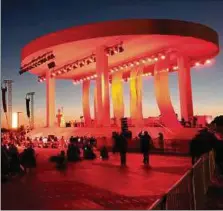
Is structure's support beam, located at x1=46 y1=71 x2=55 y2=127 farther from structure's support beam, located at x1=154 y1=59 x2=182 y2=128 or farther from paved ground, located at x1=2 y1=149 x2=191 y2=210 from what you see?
paved ground, located at x1=2 y1=149 x2=191 y2=210

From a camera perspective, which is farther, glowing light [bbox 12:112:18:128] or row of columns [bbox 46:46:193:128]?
glowing light [bbox 12:112:18:128]

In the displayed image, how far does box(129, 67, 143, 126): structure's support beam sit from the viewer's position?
29500mm

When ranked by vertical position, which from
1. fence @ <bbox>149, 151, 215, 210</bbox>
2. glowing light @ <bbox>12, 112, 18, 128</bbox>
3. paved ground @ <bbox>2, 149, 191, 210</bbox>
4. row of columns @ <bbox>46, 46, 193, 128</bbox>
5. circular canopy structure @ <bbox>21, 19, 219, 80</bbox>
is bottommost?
paved ground @ <bbox>2, 149, 191, 210</bbox>

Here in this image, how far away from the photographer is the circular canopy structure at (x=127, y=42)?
21484 mm

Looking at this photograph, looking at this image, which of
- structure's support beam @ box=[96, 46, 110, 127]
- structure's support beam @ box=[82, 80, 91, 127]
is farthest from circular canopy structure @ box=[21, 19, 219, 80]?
structure's support beam @ box=[82, 80, 91, 127]

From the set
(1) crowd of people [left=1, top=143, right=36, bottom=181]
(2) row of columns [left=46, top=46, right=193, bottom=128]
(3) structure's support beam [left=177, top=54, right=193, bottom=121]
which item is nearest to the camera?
(1) crowd of people [left=1, top=143, right=36, bottom=181]

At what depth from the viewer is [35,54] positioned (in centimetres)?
2639

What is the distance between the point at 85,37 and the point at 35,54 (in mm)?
5770

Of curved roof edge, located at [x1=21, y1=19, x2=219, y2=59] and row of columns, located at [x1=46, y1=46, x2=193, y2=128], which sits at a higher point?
curved roof edge, located at [x1=21, y1=19, x2=219, y2=59]

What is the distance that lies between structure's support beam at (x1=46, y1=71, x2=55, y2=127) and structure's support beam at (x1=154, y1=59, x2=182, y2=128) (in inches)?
395

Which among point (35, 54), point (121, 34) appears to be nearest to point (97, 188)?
point (121, 34)

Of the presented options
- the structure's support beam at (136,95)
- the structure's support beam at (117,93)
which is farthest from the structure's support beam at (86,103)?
the structure's support beam at (136,95)

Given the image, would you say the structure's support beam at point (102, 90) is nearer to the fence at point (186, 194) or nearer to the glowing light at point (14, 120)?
the glowing light at point (14, 120)

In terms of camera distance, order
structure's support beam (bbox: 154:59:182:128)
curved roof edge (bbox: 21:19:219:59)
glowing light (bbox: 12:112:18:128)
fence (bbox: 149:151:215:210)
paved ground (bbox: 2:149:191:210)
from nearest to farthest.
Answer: fence (bbox: 149:151:215:210) < paved ground (bbox: 2:149:191:210) < curved roof edge (bbox: 21:19:219:59) < structure's support beam (bbox: 154:59:182:128) < glowing light (bbox: 12:112:18:128)
